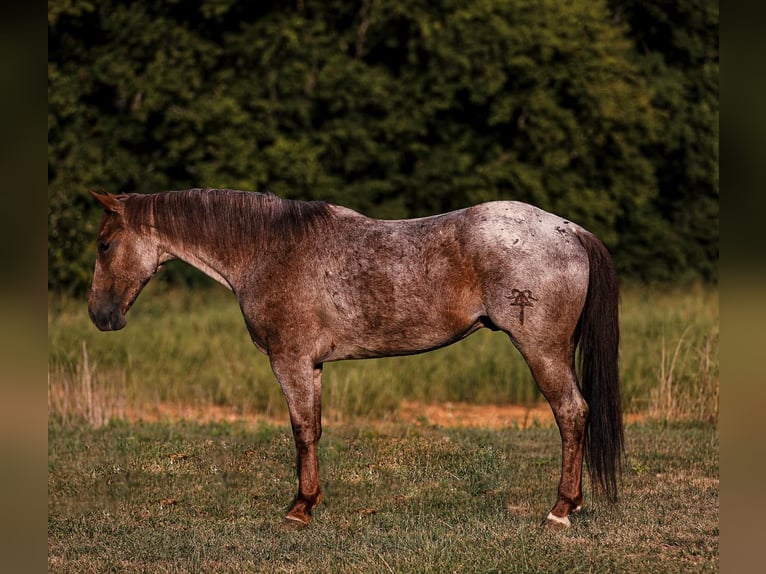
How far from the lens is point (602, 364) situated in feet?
22.6

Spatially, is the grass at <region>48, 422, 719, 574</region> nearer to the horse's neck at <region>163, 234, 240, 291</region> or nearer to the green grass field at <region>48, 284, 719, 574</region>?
the green grass field at <region>48, 284, 719, 574</region>

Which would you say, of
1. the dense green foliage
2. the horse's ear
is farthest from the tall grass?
the dense green foliage

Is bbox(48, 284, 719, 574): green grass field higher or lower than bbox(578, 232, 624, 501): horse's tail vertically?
lower

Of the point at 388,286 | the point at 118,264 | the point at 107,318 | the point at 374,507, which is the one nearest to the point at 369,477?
the point at 374,507

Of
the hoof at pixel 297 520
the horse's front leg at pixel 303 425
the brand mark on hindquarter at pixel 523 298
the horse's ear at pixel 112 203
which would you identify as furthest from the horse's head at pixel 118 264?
the brand mark on hindquarter at pixel 523 298

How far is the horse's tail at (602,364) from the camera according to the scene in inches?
269

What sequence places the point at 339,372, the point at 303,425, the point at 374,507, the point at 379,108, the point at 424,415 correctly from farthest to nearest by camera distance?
the point at 379,108
the point at 339,372
the point at 424,415
the point at 374,507
the point at 303,425

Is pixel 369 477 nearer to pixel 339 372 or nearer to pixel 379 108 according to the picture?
pixel 339 372

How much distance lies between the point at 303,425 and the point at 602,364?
2026mm

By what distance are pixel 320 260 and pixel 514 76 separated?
18.0m

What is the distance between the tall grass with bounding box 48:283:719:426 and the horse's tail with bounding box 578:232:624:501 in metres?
4.77

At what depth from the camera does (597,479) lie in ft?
22.6

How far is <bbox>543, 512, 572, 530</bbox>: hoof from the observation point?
6.53 m
